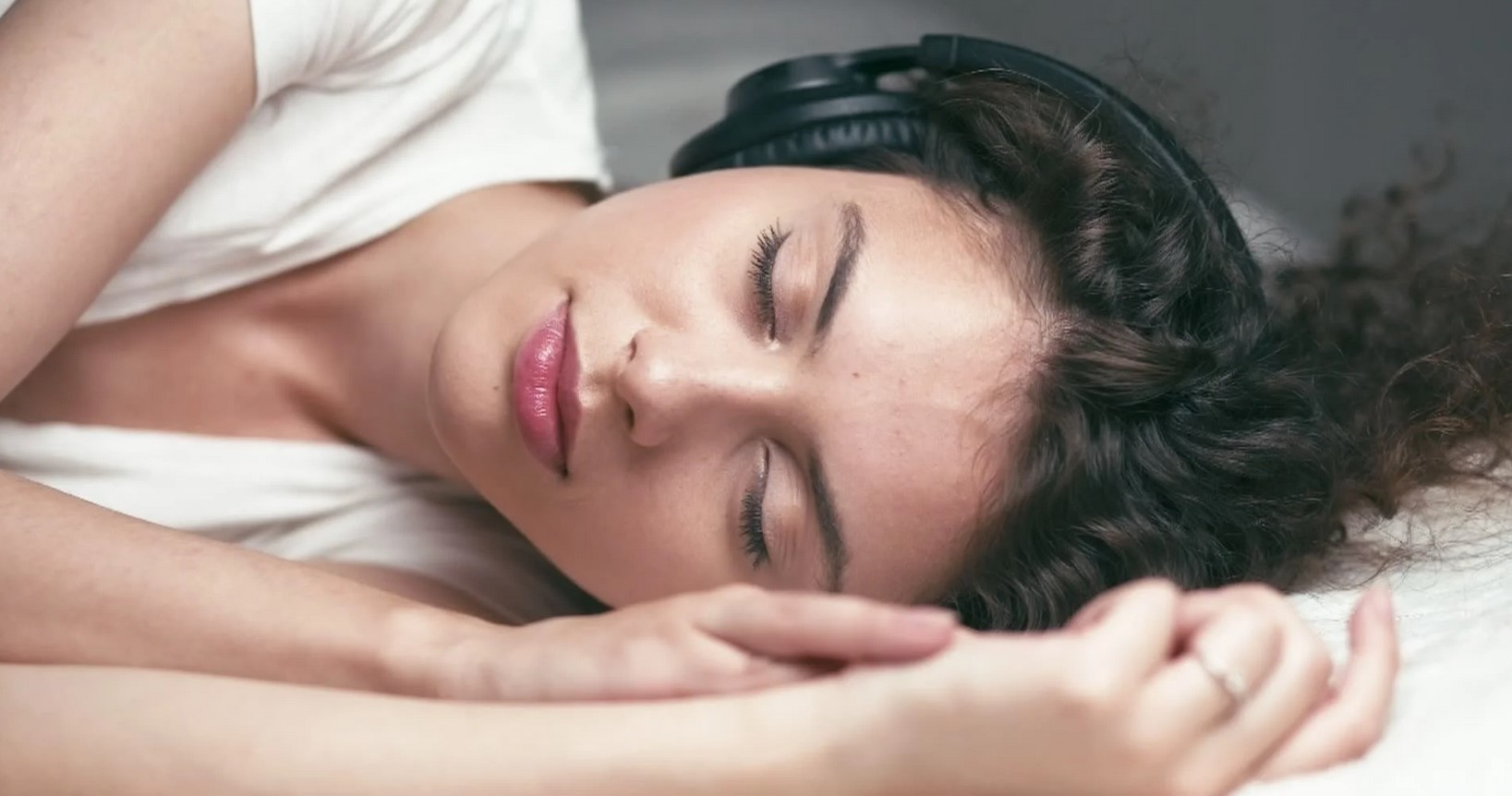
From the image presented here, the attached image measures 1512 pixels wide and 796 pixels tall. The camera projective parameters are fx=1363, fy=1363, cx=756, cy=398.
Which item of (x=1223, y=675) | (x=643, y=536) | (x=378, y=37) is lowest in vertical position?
(x=643, y=536)

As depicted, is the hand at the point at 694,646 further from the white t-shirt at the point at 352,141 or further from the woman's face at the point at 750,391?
the white t-shirt at the point at 352,141

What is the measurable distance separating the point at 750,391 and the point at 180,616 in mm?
371

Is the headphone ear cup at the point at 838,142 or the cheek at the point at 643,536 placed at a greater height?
the headphone ear cup at the point at 838,142

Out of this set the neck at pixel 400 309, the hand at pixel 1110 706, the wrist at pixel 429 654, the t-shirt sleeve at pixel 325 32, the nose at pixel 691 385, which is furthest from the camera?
the neck at pixel 400 309

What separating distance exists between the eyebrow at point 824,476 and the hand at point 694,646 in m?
0.21

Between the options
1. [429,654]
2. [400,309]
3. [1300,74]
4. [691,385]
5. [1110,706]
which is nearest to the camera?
[1110,706]

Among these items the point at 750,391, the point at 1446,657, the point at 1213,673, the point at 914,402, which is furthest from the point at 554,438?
the point at 1446,657

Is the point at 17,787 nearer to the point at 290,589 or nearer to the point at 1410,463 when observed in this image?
the point at 290,589

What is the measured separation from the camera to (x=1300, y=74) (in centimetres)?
148

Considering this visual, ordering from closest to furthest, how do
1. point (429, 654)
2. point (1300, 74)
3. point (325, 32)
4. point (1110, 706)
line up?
point (1110, 706) < point (429, 654) < point (325, 32) < point (1300, 74)

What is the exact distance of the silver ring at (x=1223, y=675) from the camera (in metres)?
0.66

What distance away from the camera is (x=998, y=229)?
1.03 metres

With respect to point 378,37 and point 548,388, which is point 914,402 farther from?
point 378,37

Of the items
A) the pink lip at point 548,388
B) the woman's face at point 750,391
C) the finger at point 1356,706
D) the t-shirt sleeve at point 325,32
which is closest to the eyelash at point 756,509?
the woman's face at point 750,391
